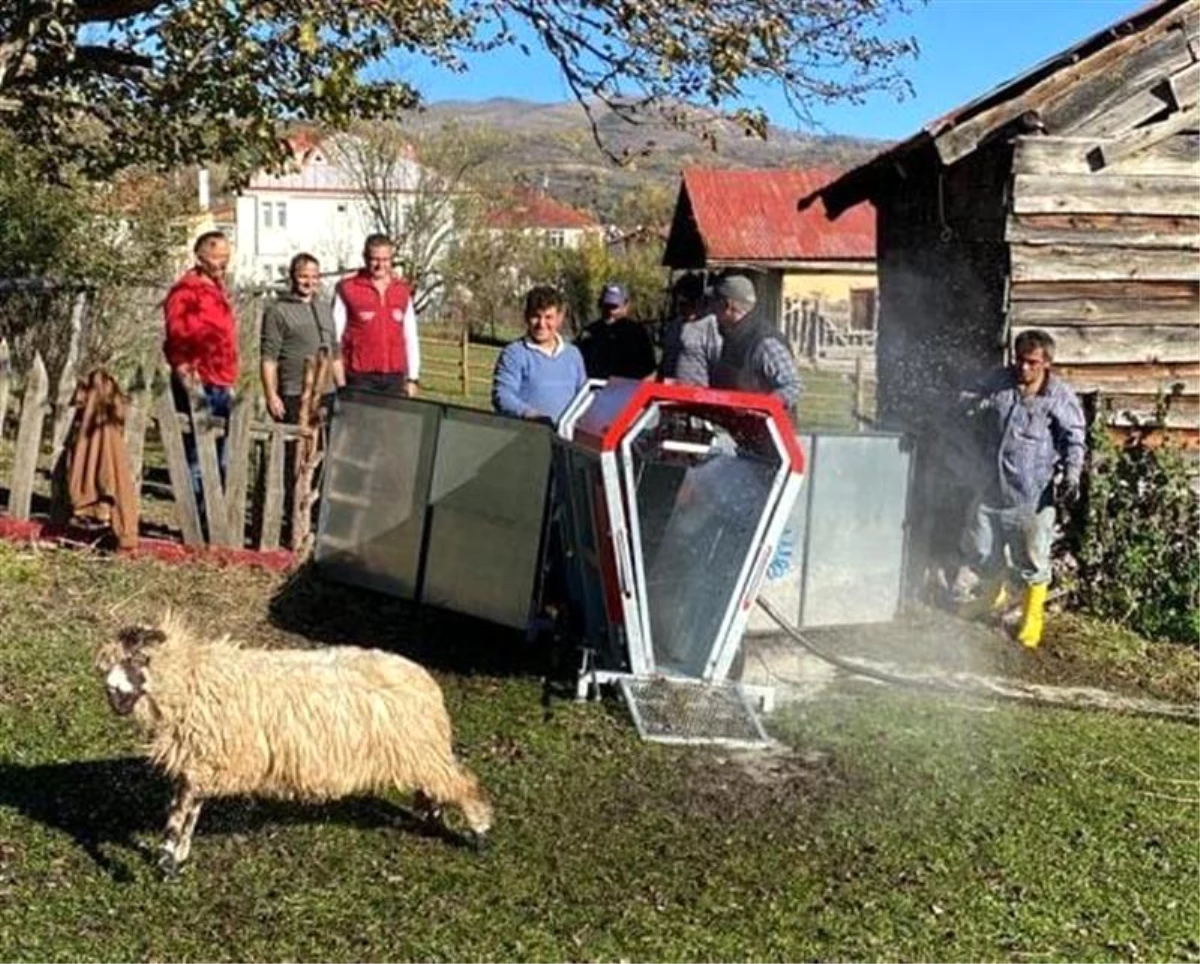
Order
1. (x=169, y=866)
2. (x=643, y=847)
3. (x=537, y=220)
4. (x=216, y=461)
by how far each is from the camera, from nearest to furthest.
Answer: (x=169, y=866) < (x=643, y=847) < (x=216, y=461) < (x=537, y=220)

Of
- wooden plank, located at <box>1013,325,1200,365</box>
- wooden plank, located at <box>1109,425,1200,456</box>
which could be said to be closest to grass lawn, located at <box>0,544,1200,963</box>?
wooden plank, located at <box>1109,425,1200,456</box>

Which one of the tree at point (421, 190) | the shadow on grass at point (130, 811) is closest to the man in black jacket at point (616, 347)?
the shadow on grass at point (130, 811)

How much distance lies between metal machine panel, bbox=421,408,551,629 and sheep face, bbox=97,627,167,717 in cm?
338

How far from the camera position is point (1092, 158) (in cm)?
995

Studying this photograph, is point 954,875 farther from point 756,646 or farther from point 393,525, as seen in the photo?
point 393,525

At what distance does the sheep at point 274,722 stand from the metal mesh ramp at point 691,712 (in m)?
1.60

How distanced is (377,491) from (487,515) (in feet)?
2.96

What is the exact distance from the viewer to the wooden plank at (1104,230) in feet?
32.6

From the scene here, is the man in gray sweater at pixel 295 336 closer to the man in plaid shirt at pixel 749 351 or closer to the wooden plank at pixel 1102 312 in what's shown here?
the man in plaid shirt at pixel 749 351

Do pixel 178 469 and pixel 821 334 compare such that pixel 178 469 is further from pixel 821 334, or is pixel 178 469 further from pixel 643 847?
pixel 821 334

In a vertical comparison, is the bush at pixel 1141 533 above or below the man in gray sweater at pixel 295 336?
below

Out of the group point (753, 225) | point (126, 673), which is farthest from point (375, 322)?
point (753, 225)

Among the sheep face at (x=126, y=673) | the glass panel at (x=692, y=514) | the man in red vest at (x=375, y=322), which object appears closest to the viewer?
the sheep face at (x=126, y=673)

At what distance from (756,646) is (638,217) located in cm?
6388
